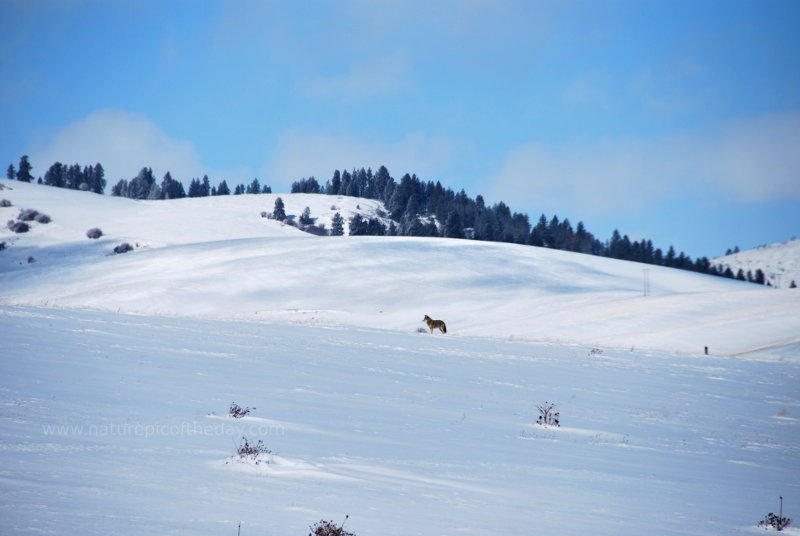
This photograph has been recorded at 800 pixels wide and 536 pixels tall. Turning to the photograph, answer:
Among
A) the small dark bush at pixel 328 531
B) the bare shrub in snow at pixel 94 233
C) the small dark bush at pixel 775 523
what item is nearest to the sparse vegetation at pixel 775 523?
the small dark bush at pixel 775 523

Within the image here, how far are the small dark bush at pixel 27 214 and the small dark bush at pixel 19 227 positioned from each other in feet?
10.5

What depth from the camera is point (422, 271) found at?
6469cm

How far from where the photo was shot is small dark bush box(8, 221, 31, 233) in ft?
290

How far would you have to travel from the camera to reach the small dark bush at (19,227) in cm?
8846

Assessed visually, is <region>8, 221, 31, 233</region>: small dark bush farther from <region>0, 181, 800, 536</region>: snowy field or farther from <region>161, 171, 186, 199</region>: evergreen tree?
<region>161, 171, 186, 199</region>: evergreen tree

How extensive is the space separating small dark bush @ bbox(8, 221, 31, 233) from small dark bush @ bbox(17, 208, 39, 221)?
3195 mm

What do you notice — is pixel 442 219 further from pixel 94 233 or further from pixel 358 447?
pixel 358 447

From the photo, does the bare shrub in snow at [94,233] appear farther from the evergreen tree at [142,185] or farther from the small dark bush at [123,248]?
the evergreen tree at [142,185]

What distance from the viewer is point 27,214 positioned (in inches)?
3701

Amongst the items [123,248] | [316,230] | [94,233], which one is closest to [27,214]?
[94,233]

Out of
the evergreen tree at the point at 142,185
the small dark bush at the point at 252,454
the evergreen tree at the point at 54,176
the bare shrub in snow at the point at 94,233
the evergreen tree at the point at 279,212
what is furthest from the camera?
the evergreen tree at the point at 142,185

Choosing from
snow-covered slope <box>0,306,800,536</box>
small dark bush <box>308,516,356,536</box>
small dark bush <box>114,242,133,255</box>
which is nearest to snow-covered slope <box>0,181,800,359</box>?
small dark bush <box>114,242,133,255</box>

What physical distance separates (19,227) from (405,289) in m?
61.9

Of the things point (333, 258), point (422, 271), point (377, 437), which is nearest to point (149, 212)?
point (333, 258)
